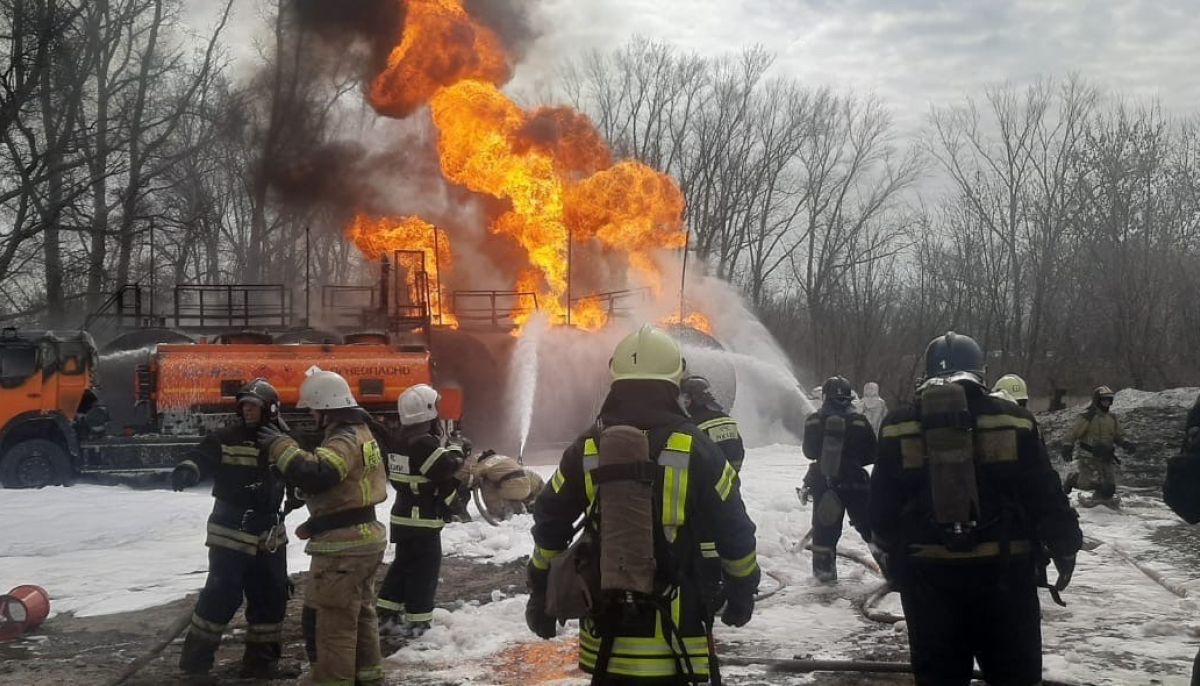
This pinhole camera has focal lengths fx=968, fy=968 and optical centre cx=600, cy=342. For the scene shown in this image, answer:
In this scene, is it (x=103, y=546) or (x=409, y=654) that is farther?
(x=103, y=546)

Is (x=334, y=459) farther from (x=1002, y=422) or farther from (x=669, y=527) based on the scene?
(x=1002, y=422)

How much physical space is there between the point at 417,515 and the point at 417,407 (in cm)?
74

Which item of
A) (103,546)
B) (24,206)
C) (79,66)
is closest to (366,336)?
(24,206)

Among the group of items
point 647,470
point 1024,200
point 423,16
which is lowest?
point 647,470

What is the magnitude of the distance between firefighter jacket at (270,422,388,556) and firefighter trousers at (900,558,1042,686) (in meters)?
2.86

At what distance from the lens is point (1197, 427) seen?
3957 millimetres

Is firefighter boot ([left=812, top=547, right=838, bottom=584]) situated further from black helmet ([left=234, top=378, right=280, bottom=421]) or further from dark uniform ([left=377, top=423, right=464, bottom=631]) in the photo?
black helmet ([left=234, top=378, right=280, bottom=421])

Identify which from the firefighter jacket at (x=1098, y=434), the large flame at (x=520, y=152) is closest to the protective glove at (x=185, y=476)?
the firefighter jacket at (x=1098, y=434)

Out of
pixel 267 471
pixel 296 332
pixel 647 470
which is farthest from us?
pixel 296 332

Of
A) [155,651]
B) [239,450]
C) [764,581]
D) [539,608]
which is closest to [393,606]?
[155,651]

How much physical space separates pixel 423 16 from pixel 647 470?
900 inches

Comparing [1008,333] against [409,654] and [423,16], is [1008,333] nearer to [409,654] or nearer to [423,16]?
[423,16]

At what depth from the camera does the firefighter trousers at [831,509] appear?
8.05 meters

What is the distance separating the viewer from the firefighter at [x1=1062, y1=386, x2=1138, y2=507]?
13.3 metres
